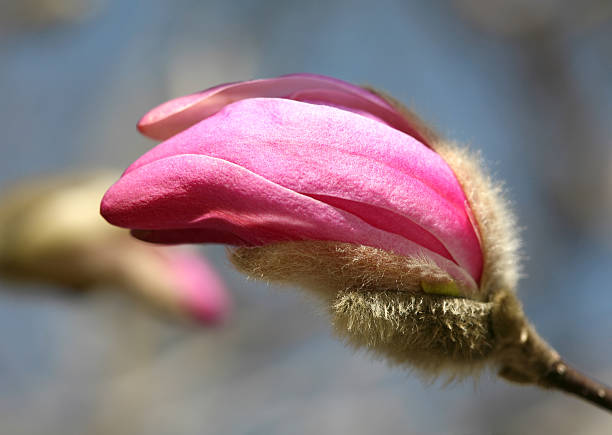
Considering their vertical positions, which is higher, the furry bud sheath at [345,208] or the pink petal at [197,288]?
the pink petal at [197,288]

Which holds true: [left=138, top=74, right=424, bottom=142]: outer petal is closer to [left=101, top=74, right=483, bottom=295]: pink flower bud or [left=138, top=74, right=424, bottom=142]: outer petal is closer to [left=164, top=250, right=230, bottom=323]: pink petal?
[left=101, top=74, right=483, bottom=295]: pink flower bud

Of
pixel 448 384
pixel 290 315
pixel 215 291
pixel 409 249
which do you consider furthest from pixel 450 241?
pixel 290 315

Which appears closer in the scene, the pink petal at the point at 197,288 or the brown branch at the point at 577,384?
Answer: the brown branch at the point at 577,384

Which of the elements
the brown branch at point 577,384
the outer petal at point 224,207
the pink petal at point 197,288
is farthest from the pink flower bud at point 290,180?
the pink petal at point 197,288

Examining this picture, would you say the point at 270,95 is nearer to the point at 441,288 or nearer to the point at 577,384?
the point at 441,288

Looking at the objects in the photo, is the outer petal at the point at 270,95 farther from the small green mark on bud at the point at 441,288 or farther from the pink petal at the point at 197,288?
the pink petal at the point at 197,288
